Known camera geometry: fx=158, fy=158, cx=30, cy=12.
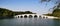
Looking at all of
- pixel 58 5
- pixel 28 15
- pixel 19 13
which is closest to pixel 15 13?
pixel 19 13

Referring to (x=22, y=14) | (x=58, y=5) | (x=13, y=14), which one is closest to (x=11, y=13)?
(x=13, y=14)

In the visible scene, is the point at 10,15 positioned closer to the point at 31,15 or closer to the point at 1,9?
the point at 1,9

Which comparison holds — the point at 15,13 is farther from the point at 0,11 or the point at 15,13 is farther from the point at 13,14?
the point at 0,11

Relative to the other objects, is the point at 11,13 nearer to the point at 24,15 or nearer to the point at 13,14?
the point at 13,14

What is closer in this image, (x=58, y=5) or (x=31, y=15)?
(x=58, y=5)

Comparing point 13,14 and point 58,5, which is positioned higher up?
point 58,5

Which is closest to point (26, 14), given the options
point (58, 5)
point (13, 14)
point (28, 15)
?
point (28, 15)

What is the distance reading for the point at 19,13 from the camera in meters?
54.5

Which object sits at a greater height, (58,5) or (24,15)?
(58,5)

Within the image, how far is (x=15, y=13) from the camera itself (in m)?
54.4

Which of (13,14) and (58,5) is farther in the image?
(13,14)

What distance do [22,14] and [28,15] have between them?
7.96 ft

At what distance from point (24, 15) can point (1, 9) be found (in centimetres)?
800

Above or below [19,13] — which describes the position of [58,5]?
above
